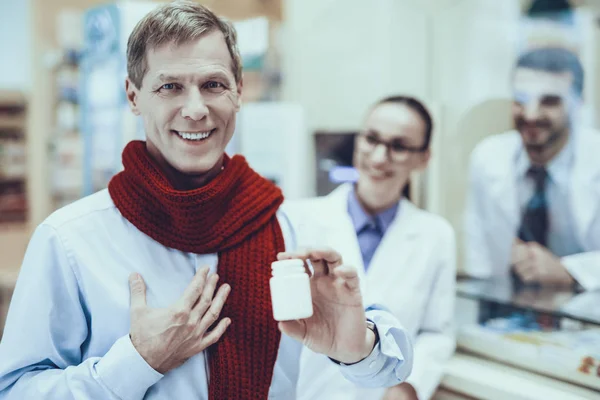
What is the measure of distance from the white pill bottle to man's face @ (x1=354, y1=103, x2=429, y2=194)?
93cm

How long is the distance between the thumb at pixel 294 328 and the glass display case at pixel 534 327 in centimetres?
100

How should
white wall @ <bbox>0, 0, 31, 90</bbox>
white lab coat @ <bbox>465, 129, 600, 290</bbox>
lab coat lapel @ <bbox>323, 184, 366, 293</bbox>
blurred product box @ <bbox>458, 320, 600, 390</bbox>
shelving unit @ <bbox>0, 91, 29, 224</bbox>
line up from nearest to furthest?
lab coat lapel @ <bbox>323, 184, 366, 293</bbox> < blurred product box @ <bbox>458, 320, 600, 390</bbox> < white lab coat @ <bbox>465, 129, 600, 290</bbox> < white wall @ <bbox>0, 0, 31, 90</bbox> < shelving unit @ <bbox>0, 91, 29, 224</bbox>

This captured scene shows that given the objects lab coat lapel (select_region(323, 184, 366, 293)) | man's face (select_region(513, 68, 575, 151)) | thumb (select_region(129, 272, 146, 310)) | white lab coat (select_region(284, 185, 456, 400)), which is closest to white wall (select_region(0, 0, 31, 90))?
lab coat lapel (select_region(323, 184, 366, 293))

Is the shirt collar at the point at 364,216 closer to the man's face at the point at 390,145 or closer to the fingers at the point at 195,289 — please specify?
the man's face at the point at 390,145

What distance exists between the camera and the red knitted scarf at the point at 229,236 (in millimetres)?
1005

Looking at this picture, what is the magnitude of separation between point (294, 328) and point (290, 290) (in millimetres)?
125

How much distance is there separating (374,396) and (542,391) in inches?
19.1

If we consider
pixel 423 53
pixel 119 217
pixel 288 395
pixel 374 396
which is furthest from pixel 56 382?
pixel 423 53

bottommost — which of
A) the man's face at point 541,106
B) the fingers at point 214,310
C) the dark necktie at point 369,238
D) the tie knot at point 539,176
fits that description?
the dark necktie at point 369,238

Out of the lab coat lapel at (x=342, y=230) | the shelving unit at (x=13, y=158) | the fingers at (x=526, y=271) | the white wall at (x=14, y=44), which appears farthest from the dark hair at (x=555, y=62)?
the shelving unit at (x=13, y=158)

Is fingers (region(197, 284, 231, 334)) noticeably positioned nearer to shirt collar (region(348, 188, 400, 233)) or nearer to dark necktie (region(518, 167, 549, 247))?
shirt collar (region(348, 188, 400, 233))

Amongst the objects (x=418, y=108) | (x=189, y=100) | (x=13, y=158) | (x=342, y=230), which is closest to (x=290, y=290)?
(x=189, y=100)

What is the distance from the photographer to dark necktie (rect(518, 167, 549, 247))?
1.90 m

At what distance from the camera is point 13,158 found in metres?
4.50
